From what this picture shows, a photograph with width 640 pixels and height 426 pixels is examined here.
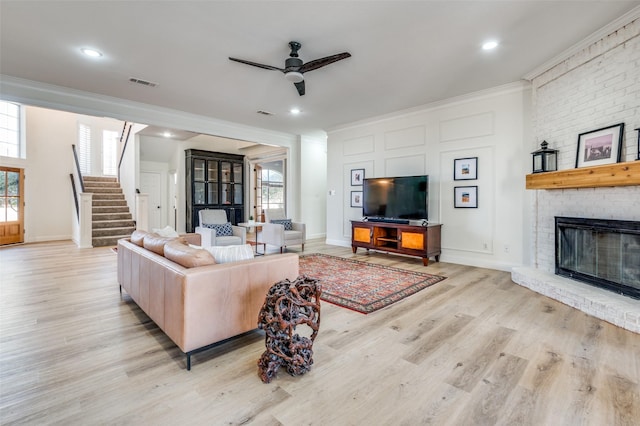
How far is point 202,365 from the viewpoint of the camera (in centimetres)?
202

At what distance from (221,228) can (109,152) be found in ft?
21.5

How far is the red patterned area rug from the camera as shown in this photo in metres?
3.25

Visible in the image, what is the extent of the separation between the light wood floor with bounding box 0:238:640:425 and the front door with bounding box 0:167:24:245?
542cm

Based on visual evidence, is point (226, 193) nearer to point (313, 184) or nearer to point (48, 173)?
point (313, 184)

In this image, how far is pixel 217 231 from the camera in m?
5.55

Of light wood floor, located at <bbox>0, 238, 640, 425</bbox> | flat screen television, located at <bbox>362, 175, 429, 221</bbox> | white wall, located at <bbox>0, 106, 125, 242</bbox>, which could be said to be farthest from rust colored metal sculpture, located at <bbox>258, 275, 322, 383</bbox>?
white wall, located at <bbox>0, 106, 125, 242</bbox>

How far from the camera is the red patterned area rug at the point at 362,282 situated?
325cm

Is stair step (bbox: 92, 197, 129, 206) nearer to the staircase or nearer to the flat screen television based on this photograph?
the staircase

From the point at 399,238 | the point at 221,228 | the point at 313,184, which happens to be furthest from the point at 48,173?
the point at 399,238

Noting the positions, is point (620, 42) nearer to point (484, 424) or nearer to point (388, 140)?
point (388, 140)

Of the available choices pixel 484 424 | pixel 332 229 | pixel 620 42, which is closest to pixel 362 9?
pixel 620 42

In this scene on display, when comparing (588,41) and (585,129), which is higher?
(588,41)

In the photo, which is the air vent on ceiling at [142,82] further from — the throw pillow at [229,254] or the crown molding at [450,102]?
the crown molding at [450,102]

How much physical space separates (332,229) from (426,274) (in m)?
3.18
